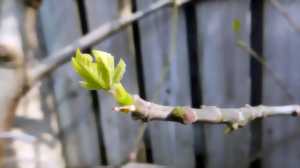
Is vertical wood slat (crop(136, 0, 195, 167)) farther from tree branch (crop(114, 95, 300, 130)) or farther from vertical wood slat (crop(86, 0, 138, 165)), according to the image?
tree branch (crop(114, 95, 300, 130))

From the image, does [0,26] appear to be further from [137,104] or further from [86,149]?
[137,104]

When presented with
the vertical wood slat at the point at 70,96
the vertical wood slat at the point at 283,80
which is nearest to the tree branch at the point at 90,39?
the vertical wood slat at the point at 70,96

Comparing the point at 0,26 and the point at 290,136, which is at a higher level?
the point at 0,26

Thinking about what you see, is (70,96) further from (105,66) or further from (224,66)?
(105,66)

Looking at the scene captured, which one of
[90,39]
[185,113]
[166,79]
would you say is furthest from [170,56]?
[185,113]

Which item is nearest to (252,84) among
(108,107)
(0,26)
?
(108,107)

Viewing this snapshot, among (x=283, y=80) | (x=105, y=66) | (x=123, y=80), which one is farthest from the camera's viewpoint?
(x=123, y=80)

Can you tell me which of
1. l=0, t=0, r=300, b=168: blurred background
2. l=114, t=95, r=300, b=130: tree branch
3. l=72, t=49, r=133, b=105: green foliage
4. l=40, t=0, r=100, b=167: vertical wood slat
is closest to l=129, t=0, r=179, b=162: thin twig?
l=0, t=0, r=300, b=168: blurred background
